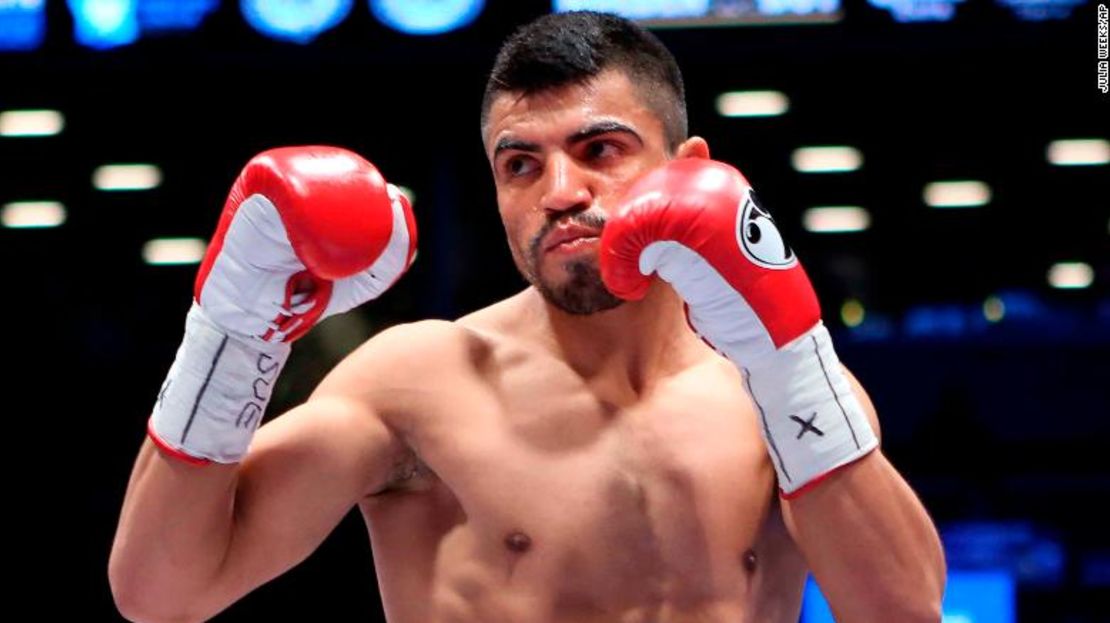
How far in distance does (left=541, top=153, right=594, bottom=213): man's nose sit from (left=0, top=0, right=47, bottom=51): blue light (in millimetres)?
3314

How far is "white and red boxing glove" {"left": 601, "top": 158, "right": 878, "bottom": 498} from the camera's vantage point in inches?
70.1

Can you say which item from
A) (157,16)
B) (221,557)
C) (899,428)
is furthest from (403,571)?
(899,428)

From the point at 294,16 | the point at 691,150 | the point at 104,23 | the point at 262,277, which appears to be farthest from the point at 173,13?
the point at 262,277

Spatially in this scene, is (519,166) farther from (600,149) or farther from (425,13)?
(425,13)

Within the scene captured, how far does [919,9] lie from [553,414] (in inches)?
123

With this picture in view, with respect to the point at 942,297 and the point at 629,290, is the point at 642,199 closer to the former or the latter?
the point at 629,290

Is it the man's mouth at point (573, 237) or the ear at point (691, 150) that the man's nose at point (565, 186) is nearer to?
the man's mouth at point (573, 237)

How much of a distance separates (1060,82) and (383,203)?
14.3 feet

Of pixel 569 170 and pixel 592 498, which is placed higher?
pixel 569 170

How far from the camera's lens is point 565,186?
1983 millimetres

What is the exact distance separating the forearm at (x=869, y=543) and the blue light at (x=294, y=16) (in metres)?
3.33

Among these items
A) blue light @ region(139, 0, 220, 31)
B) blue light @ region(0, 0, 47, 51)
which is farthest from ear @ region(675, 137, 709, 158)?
blue light @ region(0, 0, 47, 51)

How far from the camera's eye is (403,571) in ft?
6.76

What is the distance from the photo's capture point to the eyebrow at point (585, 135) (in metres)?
2.02
